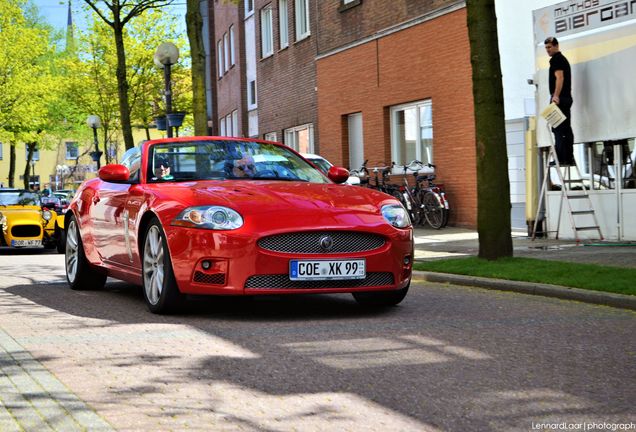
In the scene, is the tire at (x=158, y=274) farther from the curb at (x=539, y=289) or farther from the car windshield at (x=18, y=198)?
the car windshield at (x=18, y=198)

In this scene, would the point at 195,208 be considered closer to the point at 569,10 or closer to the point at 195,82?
the point at 569,10

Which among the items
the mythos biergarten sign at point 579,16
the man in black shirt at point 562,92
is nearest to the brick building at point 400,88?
the mythos biergarten sign at point 579,16

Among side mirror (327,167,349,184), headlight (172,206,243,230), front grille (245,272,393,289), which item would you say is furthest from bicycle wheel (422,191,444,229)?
headlight (172,206,243,230)

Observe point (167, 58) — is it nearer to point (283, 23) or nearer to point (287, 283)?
point (283, 23)

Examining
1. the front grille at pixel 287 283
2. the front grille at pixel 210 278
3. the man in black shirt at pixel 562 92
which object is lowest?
the front grille at pixel 287 283

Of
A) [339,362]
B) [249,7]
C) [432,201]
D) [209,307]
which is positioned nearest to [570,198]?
[432,201]

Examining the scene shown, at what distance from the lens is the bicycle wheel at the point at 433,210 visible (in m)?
20.9

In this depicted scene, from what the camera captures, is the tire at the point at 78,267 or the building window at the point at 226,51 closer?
the tire at the point at 78,267

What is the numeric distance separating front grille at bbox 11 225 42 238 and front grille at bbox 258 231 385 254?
13530 millimetres

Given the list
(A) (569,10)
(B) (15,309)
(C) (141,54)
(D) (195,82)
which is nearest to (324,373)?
(B) (15,309)

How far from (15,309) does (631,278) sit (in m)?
5.45

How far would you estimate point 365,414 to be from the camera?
495 cm

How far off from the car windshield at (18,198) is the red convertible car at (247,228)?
1242 centimetres

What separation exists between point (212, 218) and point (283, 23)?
26432mm
